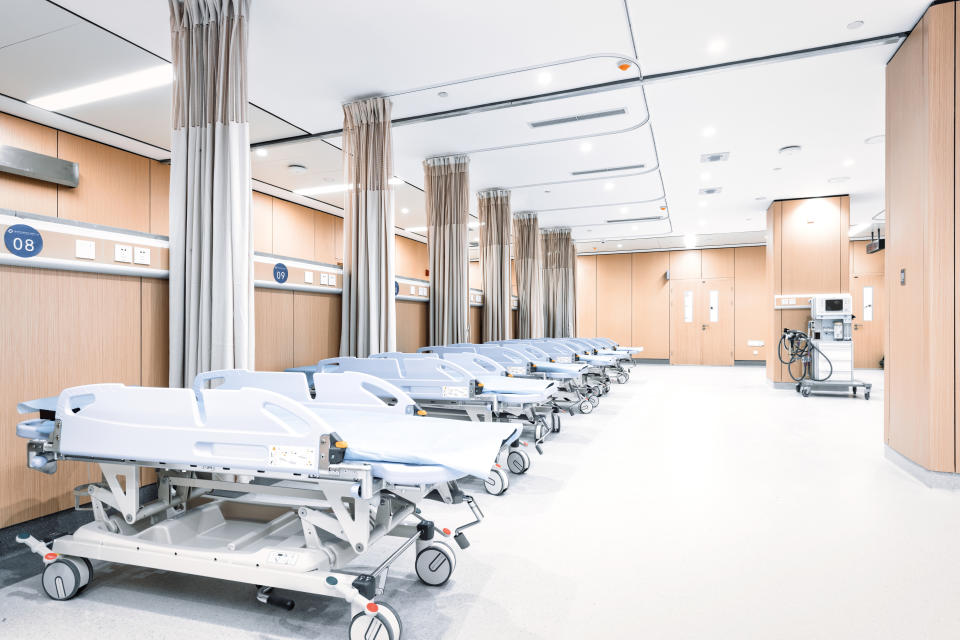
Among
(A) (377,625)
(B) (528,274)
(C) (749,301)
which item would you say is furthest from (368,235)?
(C) (749,301)

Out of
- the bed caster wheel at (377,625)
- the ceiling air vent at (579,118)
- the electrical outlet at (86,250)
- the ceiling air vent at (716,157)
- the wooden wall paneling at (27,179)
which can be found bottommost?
the bed caster wheel at (377,625)

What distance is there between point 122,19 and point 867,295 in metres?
15.5

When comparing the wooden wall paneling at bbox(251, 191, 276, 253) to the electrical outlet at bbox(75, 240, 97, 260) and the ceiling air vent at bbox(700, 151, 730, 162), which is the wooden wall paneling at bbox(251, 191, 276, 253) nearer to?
the electrical outlet at bbox(75, 240, 97, 260)

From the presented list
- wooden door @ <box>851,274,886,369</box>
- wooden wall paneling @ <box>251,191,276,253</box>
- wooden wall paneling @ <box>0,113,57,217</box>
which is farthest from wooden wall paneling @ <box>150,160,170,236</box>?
wooden door @ <box>851,274,886,369</box>

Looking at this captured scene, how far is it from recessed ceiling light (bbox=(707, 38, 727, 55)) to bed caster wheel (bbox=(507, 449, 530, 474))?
144 inches

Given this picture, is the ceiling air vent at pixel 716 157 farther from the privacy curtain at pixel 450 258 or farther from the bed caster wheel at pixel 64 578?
the bed caster wheel at pixel 64 578

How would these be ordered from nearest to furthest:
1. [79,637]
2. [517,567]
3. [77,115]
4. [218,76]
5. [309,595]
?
[79,637], [309,595], [517,567], [218,76], [77,115]

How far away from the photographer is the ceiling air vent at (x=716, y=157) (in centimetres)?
702

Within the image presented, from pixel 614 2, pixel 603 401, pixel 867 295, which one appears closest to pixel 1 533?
pixel 614 2

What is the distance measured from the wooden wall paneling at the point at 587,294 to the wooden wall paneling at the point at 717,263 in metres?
3.12

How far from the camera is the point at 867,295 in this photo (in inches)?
512

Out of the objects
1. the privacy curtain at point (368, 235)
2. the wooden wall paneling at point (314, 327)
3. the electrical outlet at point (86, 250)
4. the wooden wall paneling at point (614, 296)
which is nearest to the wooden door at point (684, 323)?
the wooden wall paneling at point (614, 296)

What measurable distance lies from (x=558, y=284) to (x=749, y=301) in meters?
6.10

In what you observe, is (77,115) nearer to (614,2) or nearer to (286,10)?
(286,10)
